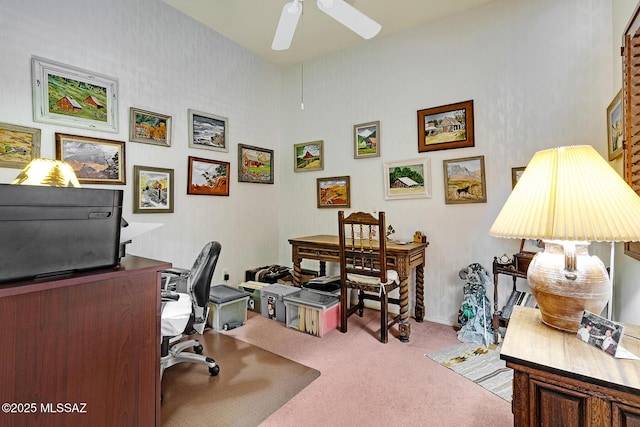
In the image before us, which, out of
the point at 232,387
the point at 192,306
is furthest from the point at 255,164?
the point at 232,387

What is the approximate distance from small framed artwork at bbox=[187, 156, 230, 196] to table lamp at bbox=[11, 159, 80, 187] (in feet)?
3.97

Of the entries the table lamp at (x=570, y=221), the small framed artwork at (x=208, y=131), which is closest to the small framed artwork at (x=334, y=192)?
the small framed artwork at (x=208, y=131)

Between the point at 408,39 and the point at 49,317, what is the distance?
11.8ft

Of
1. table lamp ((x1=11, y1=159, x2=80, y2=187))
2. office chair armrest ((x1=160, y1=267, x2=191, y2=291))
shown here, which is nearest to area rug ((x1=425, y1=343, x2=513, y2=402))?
office chair armrest ((x1=160, y1=267, x2=191, y2=291))

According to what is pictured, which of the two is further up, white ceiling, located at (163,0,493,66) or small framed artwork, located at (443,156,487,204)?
white ceiling, located at (163,0,493,66)

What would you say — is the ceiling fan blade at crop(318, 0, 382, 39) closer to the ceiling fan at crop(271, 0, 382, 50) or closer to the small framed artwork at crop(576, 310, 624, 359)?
the ceiling fan at crop(271, 0, 382, 50)

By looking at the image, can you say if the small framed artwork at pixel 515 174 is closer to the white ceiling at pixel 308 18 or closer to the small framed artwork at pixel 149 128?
the white ceiling at pixel 308 18

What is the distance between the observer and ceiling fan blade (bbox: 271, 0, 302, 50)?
1.92 m

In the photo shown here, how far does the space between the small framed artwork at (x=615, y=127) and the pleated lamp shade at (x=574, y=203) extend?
1.14m

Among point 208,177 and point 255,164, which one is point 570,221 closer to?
point 208,177

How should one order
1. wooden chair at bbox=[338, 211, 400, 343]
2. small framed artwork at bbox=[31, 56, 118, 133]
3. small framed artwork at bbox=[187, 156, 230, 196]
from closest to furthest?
small framed artwork at bbox=[31, 56, 118, 133], wooden chair at bbox=[338, 211, 400, 343], small framed artwork at bbox=[187, 156, 230, 196]

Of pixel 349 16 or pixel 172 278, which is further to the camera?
pixel 172 278

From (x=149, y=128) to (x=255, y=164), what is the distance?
1299 millimetres

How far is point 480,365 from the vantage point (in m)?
2.12
